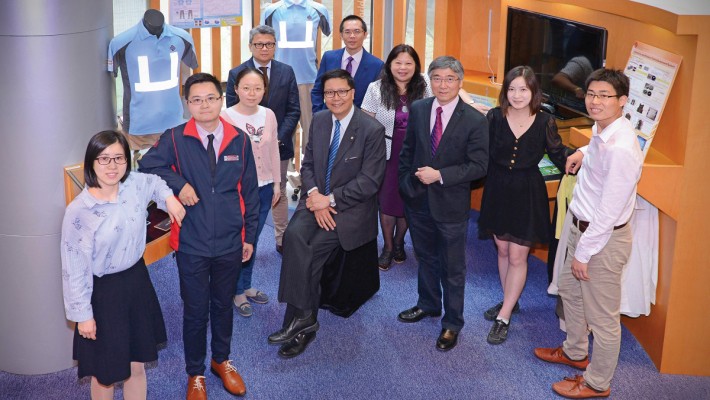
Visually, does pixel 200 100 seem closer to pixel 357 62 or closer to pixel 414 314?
pixel 414 314

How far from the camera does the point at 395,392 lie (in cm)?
447

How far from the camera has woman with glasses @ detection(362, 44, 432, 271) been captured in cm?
527

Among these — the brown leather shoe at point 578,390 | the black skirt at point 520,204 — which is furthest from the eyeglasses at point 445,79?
the brown leather shoe at point 578,390

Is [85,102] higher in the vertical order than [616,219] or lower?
higher

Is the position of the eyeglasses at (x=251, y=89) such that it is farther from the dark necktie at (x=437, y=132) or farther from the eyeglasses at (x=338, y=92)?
the dark necktie at (x=437, y=132)

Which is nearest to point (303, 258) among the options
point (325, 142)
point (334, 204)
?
point (334, 204)

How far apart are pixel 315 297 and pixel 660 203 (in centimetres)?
192

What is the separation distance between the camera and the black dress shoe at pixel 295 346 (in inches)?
189

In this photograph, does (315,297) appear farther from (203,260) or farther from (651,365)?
(651,365)

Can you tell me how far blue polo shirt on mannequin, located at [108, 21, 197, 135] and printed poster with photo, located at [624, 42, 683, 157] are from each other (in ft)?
9.02

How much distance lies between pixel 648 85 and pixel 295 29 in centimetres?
290

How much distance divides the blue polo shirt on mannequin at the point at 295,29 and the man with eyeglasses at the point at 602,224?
3.00 meters

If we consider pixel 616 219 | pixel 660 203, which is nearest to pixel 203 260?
pixel 616 219

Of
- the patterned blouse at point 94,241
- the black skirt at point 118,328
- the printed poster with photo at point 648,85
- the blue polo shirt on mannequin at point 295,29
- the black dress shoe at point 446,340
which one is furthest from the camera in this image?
the blue polo shirt on mannequin at point 295,29
